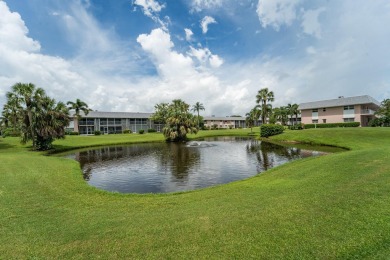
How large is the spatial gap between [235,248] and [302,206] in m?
3.45

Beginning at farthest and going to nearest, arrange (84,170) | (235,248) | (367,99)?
(367,99), (84,170), (235,248)

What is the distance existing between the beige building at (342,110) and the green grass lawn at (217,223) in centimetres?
6047

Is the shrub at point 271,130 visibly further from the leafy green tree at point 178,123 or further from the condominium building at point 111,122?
the condominium building at point 111,122

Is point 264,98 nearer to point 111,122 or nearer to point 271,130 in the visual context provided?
point 271,130

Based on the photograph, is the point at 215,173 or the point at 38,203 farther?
the point at 215,173

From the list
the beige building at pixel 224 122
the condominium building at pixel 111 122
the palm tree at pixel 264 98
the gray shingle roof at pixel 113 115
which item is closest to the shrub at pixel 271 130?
the palm tree at pixel 264 98

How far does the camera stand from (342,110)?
6388 centimetres

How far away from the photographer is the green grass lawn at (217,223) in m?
5.52

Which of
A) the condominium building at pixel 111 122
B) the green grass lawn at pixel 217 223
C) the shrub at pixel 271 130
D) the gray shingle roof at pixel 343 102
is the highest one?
the gray shingle roof at pixel 343 102

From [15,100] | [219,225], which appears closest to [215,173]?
[219,225]

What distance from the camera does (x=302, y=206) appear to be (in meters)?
7.67

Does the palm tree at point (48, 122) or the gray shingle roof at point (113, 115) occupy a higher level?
the gray shingle roof at point (113, 115)

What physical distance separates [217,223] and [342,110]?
235 feet

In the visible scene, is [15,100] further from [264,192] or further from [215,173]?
[264,192]
